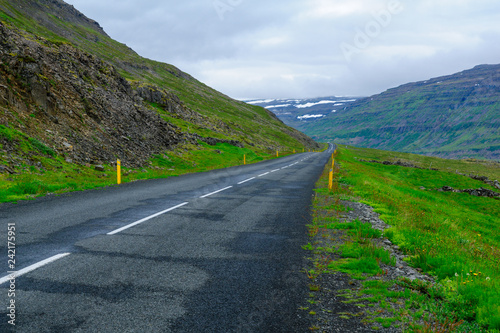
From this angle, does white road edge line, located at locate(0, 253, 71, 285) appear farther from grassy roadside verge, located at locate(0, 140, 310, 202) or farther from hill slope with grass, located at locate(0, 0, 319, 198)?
hill slope with grass, located at locate(0, 0, 319, 198)

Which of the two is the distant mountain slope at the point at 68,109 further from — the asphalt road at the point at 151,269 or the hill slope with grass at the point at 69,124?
the asphalt road at the point at 151,269

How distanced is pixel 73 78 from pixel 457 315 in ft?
104

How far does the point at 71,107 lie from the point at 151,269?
22865 millimetres

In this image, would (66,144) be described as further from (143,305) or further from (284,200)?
(143,305)

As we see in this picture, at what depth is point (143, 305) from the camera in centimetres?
396

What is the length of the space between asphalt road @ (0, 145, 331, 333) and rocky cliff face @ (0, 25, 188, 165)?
1141 cm

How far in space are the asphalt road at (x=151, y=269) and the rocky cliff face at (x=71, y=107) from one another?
1141cm

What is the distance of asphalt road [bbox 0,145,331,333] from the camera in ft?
12.1

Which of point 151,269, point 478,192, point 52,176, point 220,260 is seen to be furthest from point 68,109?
point 478,192

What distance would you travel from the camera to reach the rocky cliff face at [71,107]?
19031 mm

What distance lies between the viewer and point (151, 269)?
5125 mm

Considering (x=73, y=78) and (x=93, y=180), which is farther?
(x=73, y=78)

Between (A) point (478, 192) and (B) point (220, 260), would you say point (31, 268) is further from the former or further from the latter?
(A) point (478, 192)

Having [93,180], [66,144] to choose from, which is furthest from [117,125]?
[93,180]
